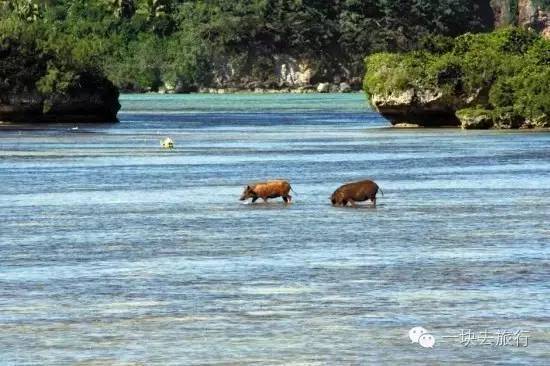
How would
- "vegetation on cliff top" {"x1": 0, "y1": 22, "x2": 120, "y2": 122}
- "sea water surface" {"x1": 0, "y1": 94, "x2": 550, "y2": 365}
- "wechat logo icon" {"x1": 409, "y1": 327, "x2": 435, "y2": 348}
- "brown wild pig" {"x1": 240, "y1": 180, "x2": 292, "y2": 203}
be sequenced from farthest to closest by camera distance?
"vegetation on cliff top" {"x1": 0, "y1": 22, "x2": 120, "y2": 122}, "brown wild pig" {"x1": 240, "y1": 180, "x2": 292, "y2": 203}, "sea water surface" {"x1": 0, "y1": 94, "x2": 550, "y2": 365}, "wechat logo icon" {"x1": 409, "y1": 327, "x2": 435, "y2": 348}

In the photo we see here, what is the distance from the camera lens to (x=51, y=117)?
114 m

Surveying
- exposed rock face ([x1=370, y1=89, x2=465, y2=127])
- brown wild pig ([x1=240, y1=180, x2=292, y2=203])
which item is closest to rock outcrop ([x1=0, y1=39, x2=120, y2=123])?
exposed rock face ([x1=370, y1=89, x2=465, y2=127])

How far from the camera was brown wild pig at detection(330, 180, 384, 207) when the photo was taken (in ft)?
123

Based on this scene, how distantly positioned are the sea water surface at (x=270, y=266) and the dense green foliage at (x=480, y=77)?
3366cm

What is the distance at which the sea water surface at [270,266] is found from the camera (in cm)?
1923

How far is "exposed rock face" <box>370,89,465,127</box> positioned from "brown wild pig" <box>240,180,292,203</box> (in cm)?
5301

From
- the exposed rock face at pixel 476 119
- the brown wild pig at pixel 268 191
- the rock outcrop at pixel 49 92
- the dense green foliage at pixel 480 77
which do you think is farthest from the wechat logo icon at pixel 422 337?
the rock outcrop at pixel 49 92

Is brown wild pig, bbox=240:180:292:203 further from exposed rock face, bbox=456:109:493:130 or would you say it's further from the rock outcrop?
the rock outcrop

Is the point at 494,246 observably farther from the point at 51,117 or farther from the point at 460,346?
the point at 51,117

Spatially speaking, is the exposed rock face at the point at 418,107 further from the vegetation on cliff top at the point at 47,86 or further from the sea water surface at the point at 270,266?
the sea water surface at the point at 270,266

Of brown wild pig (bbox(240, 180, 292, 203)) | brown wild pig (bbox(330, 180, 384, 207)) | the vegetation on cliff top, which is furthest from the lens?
the vegetation on cliff top

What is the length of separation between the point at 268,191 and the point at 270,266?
42.0ft

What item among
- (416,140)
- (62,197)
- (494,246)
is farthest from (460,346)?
(416,140)

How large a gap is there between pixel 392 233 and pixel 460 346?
41.1ft
